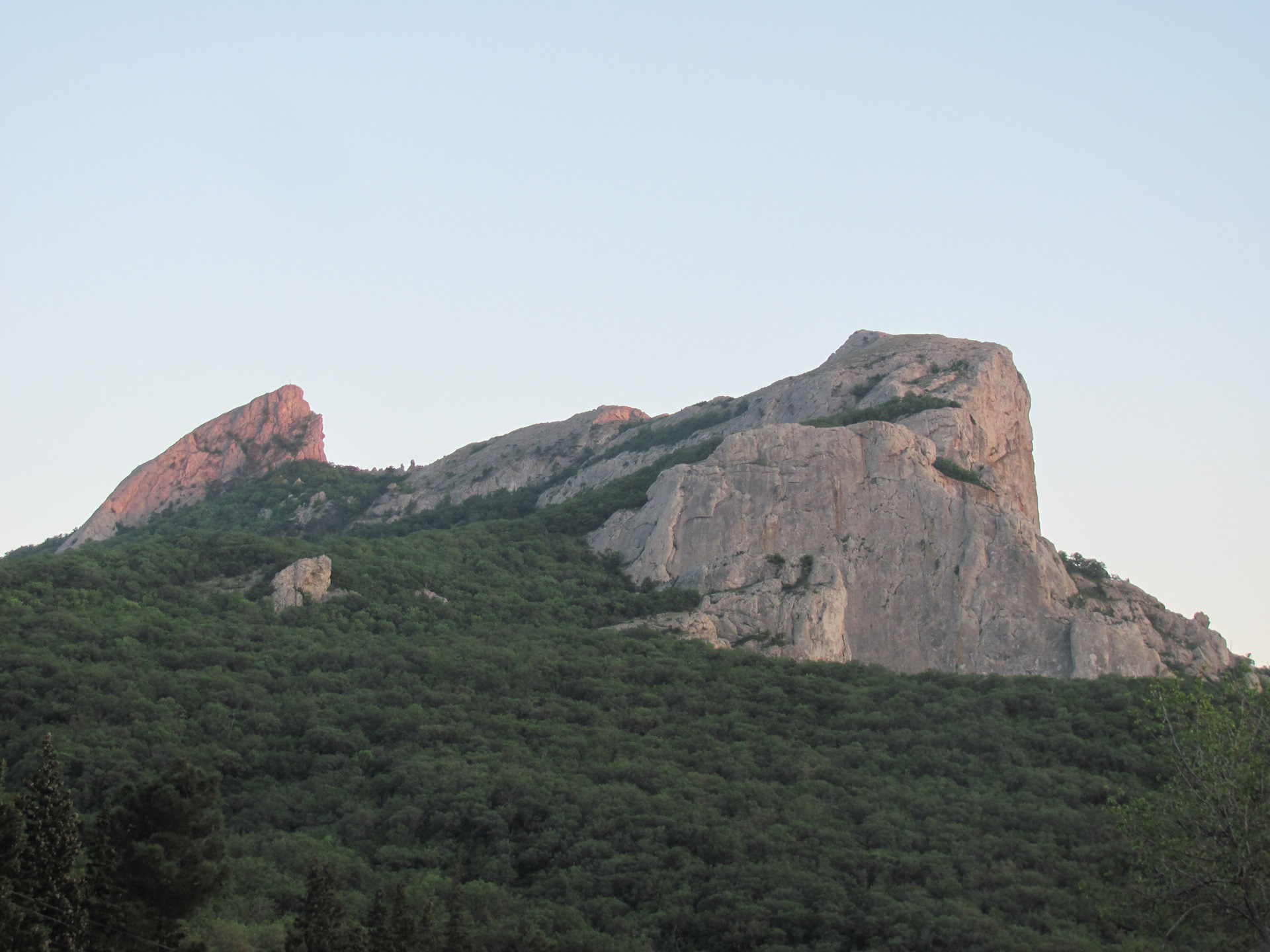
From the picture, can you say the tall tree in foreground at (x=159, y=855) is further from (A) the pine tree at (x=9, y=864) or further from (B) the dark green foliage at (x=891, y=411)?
(B) the dark green foliage at (x=891, y=411)

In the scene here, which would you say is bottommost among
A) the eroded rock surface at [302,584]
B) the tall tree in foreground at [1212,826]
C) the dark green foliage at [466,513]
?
the tall tree in foreground at [1212,826]

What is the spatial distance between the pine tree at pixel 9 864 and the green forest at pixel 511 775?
6 cm

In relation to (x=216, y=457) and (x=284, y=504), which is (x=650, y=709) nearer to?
(x=284, y=504)

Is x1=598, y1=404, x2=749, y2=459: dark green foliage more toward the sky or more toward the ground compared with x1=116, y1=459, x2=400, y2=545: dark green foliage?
more toward the sky

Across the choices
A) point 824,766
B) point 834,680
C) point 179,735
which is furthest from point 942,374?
point 179,735

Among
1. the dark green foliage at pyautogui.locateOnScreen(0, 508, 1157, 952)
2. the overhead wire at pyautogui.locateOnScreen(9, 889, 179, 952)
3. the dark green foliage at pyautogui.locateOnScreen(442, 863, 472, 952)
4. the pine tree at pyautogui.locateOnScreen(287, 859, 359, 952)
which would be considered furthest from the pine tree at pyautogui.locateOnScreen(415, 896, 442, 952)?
the overhead wire at pyautogui.locateOnScreen(9, 889, 179, 952)

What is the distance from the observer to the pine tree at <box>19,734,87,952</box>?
2052 cm

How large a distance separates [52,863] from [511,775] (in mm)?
20666

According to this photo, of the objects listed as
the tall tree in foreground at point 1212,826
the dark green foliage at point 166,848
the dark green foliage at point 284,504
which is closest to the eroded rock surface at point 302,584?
the dark green foliage at point 284,504

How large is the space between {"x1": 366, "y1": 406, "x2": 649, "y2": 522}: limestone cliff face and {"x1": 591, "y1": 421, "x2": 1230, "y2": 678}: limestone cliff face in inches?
1018

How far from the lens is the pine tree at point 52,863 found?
20516 millimetres

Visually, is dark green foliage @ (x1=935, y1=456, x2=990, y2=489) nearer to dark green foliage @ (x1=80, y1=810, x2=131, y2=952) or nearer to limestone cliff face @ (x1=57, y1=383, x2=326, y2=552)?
dark green foliage @ (x1=80, y1=810, x2=131, y2=952)

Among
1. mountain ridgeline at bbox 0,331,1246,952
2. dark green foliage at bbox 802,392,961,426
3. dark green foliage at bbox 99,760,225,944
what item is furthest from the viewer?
dark green foliage at bbox 802,392,961,426

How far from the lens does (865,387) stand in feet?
246
